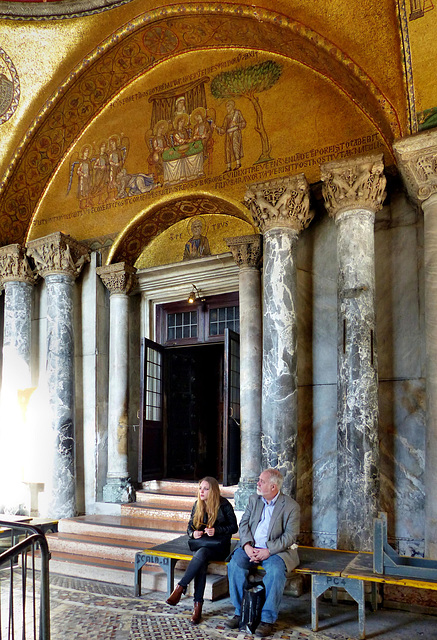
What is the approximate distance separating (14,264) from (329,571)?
24.2 feet

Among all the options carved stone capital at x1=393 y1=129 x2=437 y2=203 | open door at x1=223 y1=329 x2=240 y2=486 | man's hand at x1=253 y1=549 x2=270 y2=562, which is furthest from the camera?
open door at x1=223 y1=329 x2=240 y2=486

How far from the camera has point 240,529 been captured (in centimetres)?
527

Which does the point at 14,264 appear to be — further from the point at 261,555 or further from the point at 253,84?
the point at 261,555

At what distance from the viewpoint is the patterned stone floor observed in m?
4.68

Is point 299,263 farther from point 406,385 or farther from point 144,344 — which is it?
point 144,344

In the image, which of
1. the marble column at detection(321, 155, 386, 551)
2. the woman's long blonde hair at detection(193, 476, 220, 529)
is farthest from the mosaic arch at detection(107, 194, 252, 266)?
the woman's long blonde hair at detection(193, 476, 220, 529)

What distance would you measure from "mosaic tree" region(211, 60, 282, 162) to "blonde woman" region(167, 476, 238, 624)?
16.1 ft

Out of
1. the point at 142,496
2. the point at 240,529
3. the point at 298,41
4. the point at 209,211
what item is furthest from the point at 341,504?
the point at 298,41

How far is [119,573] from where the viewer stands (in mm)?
6184

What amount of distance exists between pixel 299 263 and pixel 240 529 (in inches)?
139

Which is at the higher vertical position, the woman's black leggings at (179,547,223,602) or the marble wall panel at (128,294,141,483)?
the marble wall panel at (128,294,141,483)

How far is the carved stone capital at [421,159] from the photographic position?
573 cm

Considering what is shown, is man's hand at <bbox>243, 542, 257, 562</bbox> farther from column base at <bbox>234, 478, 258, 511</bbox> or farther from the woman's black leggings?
column base at <bbox>234, 478, 258, 511</bbox>

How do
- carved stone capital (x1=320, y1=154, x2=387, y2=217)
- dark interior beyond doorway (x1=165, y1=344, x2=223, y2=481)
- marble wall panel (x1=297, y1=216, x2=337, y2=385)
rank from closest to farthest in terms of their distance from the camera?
carved stone capital (x1=320, y1=154, x2=387, y2=217), marble wall panel (x1=297, y1=216, x2=337, y2=385), dark interior beyond doorway (x1=165, y1=344, x2=223, y2=481)
